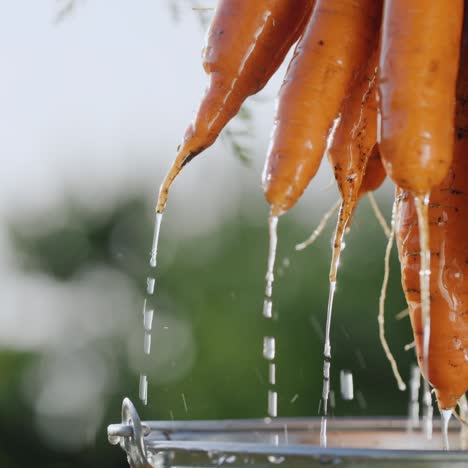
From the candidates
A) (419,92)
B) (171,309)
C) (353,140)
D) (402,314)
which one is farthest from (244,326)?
(419,92)

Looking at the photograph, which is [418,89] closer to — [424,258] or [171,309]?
[424,258]

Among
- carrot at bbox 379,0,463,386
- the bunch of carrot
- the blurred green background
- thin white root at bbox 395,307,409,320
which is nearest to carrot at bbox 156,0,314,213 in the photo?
the bunch of carrot

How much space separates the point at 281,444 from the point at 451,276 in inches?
8.4

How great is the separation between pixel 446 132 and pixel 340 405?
2.95 metres

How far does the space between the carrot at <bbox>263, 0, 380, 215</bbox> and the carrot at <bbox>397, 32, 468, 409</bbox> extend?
0.10 m

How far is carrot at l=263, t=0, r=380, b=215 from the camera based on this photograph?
0.65 metres

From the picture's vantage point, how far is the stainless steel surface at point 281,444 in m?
0.51

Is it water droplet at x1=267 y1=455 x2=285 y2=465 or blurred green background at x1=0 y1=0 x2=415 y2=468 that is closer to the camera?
water droplet at x1=267 y1=455 x2=285 y2=465

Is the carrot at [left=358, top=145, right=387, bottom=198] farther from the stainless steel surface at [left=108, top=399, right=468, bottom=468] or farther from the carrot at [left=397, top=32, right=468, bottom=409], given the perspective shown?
the stainless steel surface at [left=108, top=399, right=468, bottom=468]

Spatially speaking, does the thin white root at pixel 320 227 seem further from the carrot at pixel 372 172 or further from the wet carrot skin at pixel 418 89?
the wet carrot skin at pixel 418 89

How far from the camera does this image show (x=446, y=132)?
2.08 ft

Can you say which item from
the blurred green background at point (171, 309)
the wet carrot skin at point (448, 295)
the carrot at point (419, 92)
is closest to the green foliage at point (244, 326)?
the blurred green background at point (171, 309)

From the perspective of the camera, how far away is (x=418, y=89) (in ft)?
2.06

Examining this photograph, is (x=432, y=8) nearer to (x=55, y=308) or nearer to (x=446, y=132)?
(x=446, y=132)
